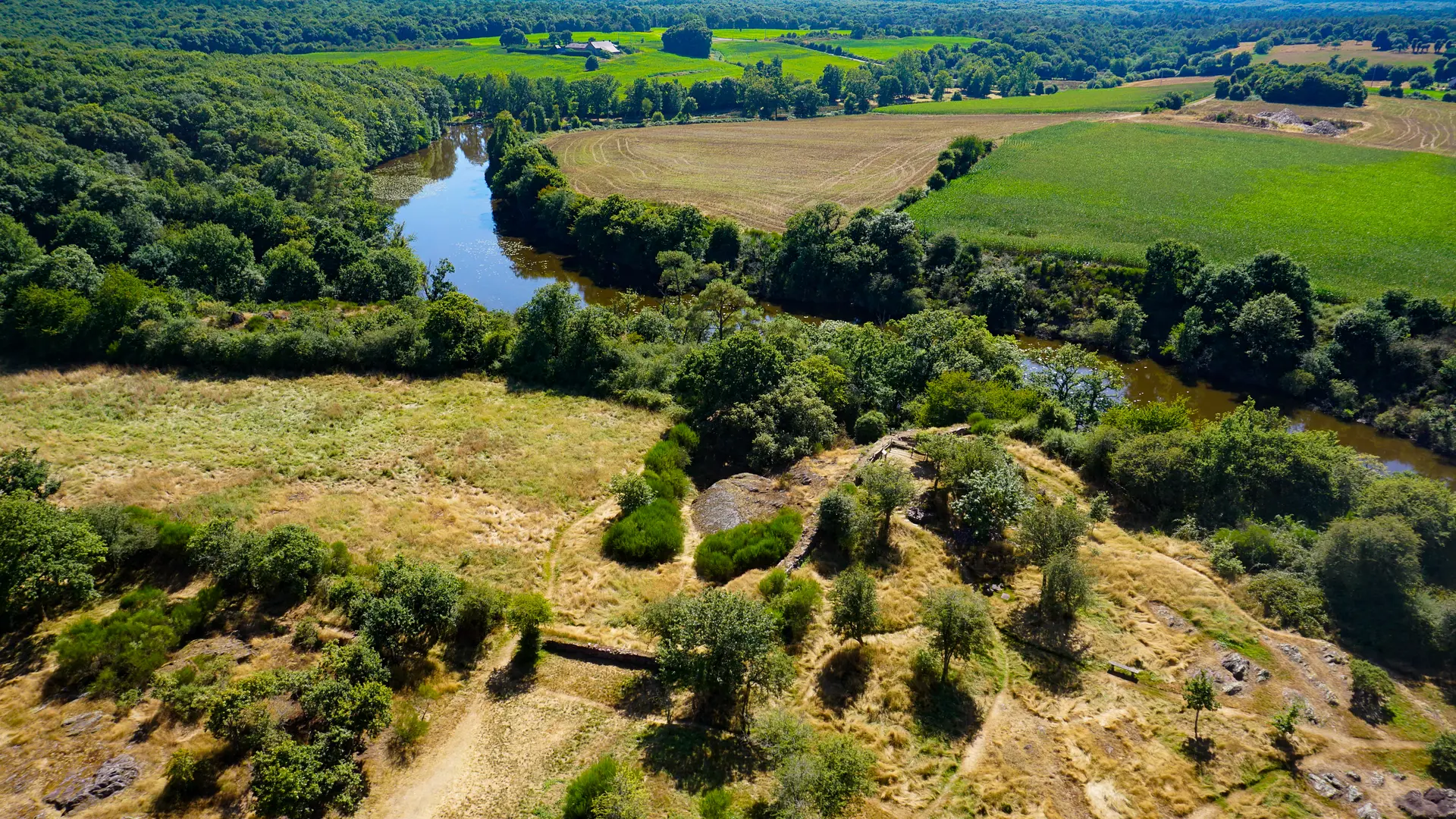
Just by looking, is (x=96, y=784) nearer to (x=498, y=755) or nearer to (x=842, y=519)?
(x=498, y=755)

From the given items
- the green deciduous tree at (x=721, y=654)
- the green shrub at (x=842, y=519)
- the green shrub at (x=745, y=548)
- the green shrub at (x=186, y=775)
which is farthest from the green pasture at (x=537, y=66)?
the green shrub at (x=186, y=775)

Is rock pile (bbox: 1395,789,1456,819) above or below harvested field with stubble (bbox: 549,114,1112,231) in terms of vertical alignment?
below

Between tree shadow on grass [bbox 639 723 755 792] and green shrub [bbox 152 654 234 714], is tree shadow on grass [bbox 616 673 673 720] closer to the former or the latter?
tree shadow on grass [bbox 639 723 755 792]

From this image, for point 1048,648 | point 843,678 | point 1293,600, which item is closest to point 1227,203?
point 1293,600

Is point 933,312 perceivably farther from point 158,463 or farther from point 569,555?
point 158,463

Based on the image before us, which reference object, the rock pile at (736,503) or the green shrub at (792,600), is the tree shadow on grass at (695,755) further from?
the rock pile at (736,503)

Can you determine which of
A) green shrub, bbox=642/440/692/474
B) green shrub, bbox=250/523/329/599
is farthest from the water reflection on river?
green shrub, bbox=250/523/329/599

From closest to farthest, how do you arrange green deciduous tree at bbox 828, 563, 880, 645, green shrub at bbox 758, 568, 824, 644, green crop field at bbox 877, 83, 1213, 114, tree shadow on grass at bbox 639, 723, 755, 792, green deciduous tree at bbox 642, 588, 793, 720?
1. tree shadow on grass at bbox 639, 723, 755, 792
2. green deciduous tree at bbox 642, 588, 793, 720
3. green deciduous tree at bbox 828, 563, 880, 645
4. green shrub at bbox 758, 568, 824, 644
5. green crop field at bbox 877, 83, 1213, 114
